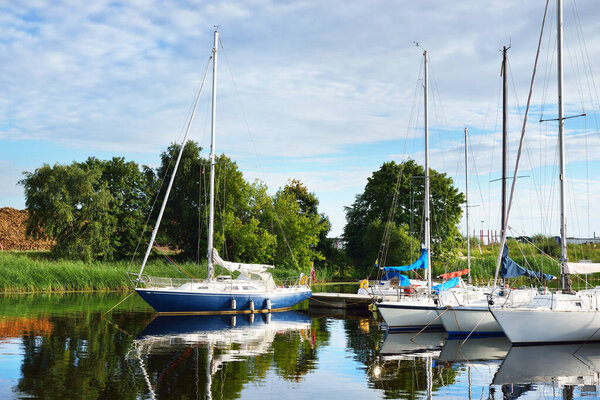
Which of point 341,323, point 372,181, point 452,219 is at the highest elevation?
point 372,181

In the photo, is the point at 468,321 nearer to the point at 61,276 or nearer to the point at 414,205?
the point at 61,276

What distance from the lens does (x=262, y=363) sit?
1862 centimetres

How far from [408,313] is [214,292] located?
1100cm

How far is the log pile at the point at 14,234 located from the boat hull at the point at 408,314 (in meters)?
67.0

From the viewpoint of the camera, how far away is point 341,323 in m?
31.5

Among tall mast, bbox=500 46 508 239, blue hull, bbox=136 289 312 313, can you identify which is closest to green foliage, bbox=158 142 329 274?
blue hull, bbox=136 289 312 313

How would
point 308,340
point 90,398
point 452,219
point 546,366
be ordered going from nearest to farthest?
point 90,398, point 546,366, point 308,340, point 452,219

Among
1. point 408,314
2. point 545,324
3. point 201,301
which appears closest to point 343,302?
point 201,301

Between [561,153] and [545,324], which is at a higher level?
[561,153]

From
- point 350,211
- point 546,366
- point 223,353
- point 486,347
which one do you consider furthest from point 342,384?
point 350,211

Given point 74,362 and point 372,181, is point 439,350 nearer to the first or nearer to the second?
point 74,362

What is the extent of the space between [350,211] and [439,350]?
5843cm

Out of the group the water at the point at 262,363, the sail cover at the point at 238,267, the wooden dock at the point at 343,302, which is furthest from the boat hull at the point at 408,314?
the sail cover at the point at 238,267

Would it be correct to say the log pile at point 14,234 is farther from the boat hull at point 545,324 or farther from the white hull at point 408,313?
the boat hull at point 545,324
